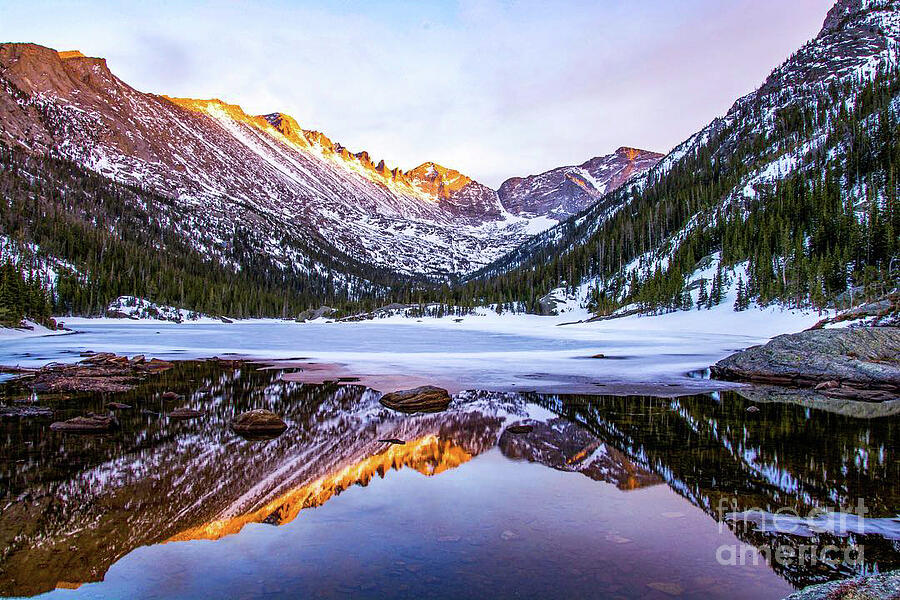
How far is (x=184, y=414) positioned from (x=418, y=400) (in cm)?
681

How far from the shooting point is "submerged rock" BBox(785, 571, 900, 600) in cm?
348

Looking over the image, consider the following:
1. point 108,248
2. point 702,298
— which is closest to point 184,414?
point 702,298

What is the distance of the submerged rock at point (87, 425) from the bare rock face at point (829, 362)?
23324 millimetres

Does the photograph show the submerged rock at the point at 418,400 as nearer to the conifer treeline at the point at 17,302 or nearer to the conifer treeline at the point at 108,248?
the conifer treeline at the point at 17,302

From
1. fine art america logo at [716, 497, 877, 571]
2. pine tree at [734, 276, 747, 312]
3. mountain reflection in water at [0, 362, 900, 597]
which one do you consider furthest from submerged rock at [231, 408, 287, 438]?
pine tree at [734, 276, 747, 312]

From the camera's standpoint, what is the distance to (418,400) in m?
15.0

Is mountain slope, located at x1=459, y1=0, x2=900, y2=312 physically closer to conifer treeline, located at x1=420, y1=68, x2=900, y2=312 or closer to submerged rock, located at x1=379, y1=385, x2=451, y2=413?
conifer treeline, located at x1=420, y1=68, x2=900, y2=312

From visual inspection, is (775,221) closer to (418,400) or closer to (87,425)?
(418,400)

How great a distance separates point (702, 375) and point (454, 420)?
1543 centimetres

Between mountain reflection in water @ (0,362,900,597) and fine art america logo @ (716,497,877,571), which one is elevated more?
fine art america logo @ (716,497,877,571)

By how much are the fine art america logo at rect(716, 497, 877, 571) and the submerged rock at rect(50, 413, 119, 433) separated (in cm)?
1307

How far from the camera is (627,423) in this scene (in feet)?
41.3

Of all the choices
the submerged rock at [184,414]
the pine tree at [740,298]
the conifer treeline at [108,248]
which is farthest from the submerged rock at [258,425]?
the conifer treeline at [108,248]

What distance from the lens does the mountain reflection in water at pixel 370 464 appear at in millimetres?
5863
